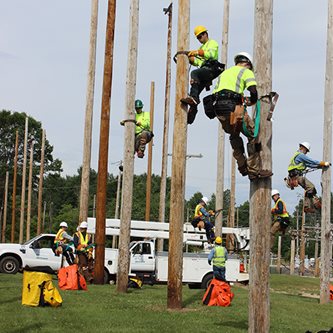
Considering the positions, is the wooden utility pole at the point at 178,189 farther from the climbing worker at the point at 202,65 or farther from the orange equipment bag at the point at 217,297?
the orange equipment bag at the point at 217,297

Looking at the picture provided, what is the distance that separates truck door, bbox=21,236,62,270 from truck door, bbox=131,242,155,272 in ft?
8.93

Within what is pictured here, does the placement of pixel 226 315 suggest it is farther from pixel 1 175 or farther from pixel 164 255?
pixel 1 175

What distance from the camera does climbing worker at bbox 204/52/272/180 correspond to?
8.25 m

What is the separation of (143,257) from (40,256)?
12.5ft

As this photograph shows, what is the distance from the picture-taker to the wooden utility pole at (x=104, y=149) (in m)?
21.0

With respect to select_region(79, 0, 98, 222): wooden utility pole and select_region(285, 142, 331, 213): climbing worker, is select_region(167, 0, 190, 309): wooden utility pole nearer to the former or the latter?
select_region(285, 142, 331, 213): climbing worker

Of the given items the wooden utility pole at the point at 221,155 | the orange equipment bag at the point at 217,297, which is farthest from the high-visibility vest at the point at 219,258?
the orange equipment bag at the point at 217,297

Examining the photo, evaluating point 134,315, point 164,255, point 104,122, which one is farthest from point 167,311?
point 164,255

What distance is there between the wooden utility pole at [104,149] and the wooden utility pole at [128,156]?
3230 millimetres

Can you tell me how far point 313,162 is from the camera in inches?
700

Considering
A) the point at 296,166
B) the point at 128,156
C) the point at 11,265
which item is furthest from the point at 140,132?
the point at 11,265

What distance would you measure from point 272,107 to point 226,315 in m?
6.48

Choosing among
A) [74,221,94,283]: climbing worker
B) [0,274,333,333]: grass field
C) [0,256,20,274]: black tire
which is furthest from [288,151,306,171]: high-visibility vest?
[0,256,20,274]: black tire

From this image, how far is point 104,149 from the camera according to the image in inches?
835
